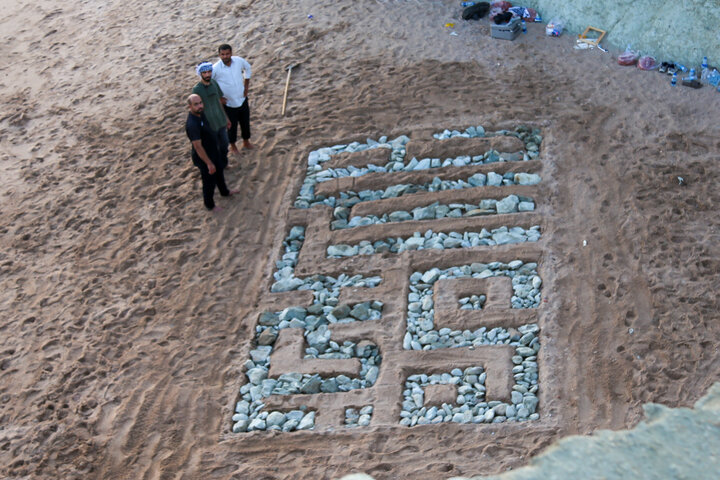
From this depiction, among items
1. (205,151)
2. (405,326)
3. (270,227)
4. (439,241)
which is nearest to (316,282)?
(270,227)

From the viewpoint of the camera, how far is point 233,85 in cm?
869

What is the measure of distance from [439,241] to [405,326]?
117 cm

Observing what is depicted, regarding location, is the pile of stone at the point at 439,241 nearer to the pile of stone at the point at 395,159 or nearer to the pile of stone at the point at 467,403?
the pile of stone at the point at 395,159

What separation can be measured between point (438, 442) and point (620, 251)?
8.97 feet

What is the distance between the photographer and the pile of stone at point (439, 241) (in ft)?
25.4

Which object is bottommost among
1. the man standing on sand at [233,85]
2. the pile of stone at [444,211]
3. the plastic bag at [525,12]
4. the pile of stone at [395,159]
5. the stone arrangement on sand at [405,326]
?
the stone arrangement on sand at [405,326]

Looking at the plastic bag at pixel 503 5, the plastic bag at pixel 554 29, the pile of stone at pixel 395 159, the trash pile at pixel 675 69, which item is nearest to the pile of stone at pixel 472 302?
the pile of stone at pixel 395 159

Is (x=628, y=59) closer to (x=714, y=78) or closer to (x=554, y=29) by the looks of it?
(x=714, y=78)

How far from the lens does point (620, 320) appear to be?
21.7 feet

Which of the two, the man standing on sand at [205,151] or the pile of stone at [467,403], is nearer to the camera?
the pile of stone at [467,403]

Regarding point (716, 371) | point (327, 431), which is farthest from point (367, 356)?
point (716, 371)

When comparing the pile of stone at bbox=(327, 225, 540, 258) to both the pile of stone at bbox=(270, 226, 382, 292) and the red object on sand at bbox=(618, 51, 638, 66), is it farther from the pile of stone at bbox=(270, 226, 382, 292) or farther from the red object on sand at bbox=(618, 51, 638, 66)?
the red object on sand at bbox=(618, 51, 638, 66)

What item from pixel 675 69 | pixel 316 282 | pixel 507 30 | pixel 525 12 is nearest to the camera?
pixel 316 282

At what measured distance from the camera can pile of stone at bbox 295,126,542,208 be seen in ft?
29.1
